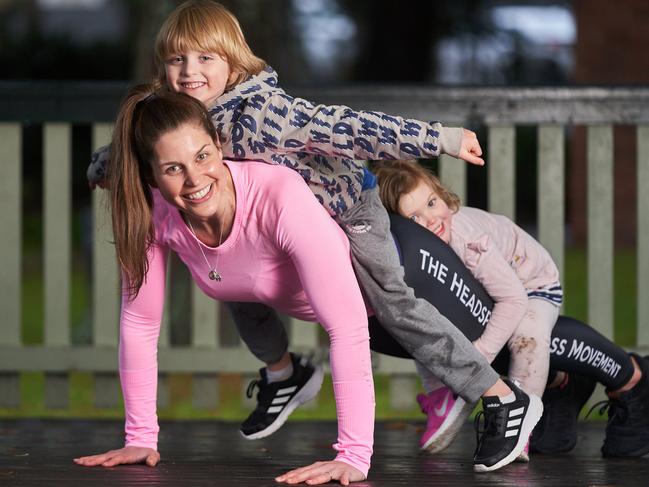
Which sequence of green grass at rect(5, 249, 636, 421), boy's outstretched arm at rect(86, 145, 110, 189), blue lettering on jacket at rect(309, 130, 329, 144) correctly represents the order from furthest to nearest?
green grass at rect(5, 249, 636, 421) → boy's outstretched arm at rect(86, 145, 110, 189) → blue lettering on jacket at rect(309, 130, 329, 144)

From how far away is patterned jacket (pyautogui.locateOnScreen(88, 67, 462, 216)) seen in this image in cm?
302

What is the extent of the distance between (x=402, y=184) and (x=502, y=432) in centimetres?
74

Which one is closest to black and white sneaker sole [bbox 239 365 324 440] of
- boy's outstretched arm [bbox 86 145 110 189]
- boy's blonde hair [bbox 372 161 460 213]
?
boy's blonde hair [bbox 372 161 460 213]

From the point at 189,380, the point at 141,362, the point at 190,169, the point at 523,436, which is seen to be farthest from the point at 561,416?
the point at 189,380

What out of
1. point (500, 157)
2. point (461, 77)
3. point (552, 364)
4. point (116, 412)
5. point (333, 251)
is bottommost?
point (116, 412)

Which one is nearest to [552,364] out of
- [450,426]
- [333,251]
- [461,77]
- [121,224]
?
[450,426]

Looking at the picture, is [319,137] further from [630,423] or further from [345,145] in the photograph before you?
[630,423]

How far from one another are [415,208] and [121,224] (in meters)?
0.88

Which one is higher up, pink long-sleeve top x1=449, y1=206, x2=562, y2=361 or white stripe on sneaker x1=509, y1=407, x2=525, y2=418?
pink long-sleeve top x1=449, y1=206, x2=562, y2=361

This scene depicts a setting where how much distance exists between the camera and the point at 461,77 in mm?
22062

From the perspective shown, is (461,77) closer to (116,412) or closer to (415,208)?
(116,412)

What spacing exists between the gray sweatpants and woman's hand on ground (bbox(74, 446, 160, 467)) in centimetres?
68

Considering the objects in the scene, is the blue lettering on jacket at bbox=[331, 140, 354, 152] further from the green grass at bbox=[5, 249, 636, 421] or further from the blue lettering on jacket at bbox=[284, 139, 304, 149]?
the green grass at bbox=[5, 249, 636, 421]

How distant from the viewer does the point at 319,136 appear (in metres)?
3.05
